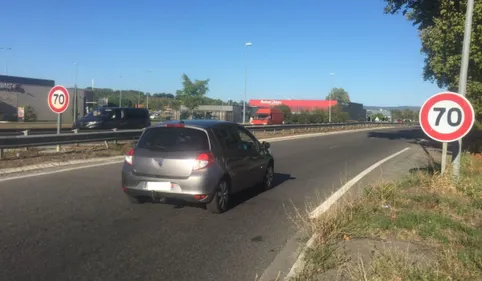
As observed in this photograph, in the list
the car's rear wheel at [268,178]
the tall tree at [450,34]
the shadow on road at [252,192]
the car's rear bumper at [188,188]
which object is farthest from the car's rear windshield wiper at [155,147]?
the tall tree at [450,34]

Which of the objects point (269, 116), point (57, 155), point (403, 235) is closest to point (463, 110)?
point (403, 235)

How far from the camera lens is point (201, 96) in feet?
295

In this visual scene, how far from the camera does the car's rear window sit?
23.1 feet

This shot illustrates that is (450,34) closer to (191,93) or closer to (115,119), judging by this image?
(115,119)

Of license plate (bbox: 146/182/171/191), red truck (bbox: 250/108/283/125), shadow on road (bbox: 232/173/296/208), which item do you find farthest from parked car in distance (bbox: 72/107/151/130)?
red truck (bbox: 250/108/283/125)

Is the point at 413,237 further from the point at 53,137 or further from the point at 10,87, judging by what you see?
the point at 10,87

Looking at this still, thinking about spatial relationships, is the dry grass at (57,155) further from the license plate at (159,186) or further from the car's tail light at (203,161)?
the car's tail light at (203,161)

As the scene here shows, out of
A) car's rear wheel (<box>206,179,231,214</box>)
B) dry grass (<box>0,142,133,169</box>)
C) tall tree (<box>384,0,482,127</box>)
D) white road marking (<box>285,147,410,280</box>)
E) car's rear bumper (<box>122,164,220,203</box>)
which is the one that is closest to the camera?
white road marking (<box>285,147,410,280</box>)

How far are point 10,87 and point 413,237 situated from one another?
62975 mm

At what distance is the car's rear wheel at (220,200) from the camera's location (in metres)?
6.97

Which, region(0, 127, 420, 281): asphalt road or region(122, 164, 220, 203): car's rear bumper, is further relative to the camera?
region(122, 164, 220, 203): car's rear bumper

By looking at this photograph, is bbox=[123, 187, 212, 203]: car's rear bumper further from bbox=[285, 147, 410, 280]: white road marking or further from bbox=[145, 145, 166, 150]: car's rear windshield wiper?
bbox=[285, 147, 410, 280]: white road marking

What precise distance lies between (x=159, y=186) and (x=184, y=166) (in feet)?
1.64

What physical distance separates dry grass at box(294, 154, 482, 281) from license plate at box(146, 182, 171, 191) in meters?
2.21
